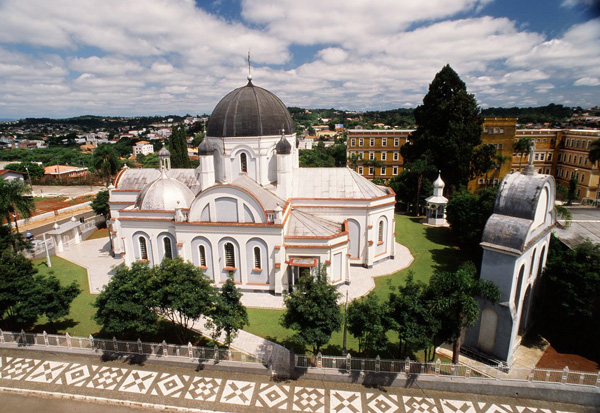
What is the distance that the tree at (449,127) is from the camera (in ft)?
129

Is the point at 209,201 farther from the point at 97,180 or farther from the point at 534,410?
the point at 97,180

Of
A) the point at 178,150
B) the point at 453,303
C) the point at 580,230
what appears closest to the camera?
the point at 453,303

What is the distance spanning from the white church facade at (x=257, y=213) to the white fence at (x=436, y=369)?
7.31 meters

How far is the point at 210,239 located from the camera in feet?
76.6

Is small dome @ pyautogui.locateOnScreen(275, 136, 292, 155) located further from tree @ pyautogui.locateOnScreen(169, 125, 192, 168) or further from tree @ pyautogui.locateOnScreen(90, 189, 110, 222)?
tree @ pyautogui.locateOnScreen(169, 125, 192, 168)

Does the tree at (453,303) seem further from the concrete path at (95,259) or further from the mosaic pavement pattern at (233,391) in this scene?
the concrete path at (95,259)

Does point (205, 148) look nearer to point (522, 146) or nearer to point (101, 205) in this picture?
point (101, 205)

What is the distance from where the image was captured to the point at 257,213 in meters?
22.5

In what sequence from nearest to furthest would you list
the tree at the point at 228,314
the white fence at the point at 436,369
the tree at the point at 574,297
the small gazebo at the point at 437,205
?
1. the white fence at the point at 436,369
2. the tree at the point at 228,314
3. the tree at the point at 574,297
4. the small gazebo at the point at 437,205

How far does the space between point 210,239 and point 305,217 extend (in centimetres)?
666

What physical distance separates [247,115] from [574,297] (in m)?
22.2

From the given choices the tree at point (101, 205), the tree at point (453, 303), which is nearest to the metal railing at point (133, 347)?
the tree at point (453, 303)

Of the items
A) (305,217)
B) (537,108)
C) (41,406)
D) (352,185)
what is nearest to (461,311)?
(305,217)

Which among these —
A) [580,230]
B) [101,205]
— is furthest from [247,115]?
[580,230]
